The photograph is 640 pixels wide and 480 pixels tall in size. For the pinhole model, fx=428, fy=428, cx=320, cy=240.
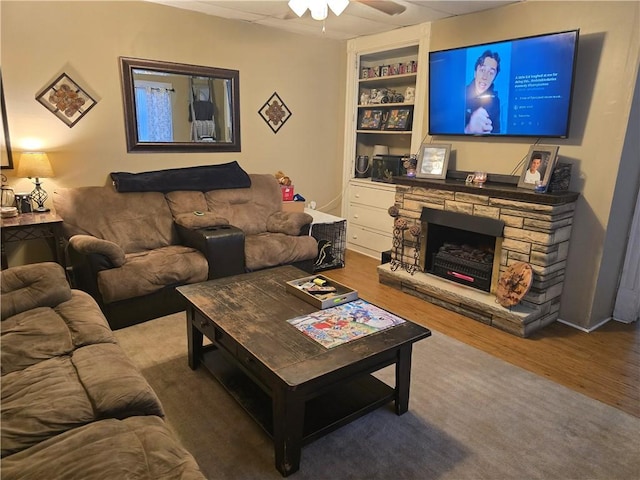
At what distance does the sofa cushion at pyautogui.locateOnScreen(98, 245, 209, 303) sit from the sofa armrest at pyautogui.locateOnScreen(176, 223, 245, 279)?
67 mm

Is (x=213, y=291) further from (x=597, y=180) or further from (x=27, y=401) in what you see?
(x=597, y=180)

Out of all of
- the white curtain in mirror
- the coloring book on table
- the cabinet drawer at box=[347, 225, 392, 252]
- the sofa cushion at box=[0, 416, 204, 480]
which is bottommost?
the cabinet drawer at box=[347, 225, 392, 252]

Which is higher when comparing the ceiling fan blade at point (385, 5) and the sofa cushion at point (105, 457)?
the ceiling fan blade at point (385, 5)

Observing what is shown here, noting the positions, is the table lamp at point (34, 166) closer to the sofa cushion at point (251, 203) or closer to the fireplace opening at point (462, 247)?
the sofa cushion at point (251, 203)

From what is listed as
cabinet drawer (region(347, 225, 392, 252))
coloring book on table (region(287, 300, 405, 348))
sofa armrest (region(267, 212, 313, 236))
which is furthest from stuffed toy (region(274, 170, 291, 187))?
coloring book on table (region(287, 300, 405, 348))

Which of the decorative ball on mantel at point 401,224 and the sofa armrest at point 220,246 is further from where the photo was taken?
the decorative ball on mantel at point 401,224

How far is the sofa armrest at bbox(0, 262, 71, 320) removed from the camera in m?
2.14

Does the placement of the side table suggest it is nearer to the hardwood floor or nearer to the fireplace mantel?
the hardwood floor

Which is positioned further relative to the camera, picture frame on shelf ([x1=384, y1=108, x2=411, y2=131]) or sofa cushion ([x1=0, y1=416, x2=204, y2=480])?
picture frame on shelf ([x1=384, y1=108, x2=411, y2=131])

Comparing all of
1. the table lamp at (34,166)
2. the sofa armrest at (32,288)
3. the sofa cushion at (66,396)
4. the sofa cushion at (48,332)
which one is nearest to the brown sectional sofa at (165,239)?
the table lamp at (34,166)

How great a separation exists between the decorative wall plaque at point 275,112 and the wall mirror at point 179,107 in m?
0.34

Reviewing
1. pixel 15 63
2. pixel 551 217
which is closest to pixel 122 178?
pixel 15 63

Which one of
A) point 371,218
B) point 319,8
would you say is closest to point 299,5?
point 319,8

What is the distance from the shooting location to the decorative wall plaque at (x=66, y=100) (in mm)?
3406
